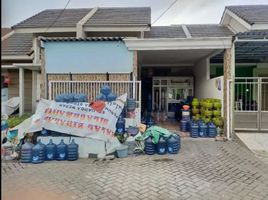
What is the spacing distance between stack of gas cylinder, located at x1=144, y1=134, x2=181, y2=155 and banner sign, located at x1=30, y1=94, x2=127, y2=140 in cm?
106

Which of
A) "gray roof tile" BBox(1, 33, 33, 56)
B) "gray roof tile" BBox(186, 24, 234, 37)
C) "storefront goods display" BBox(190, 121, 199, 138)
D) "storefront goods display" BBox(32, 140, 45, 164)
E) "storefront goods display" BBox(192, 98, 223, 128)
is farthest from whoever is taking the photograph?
"gray roof tile" BBox(1, 33, 33, 56)

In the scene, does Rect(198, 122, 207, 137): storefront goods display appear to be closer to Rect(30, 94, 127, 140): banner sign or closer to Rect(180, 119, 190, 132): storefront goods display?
Rect(180, 119, 190, 132): storefront goods display

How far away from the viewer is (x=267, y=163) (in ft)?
22.7

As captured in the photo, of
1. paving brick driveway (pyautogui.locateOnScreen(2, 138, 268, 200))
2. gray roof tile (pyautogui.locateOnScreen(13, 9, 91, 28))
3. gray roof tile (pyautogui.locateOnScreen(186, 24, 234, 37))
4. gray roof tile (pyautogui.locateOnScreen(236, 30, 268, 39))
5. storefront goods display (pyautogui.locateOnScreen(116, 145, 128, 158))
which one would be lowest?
paving brick driveway (pyautogui.locateOnScreen(2, 138, 268, 200))

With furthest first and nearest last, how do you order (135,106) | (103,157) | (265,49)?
(265,49)
(135,106)
(103,157)

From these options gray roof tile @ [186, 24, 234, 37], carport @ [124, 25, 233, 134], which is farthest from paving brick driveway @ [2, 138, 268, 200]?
gray roof tile @ [186, 24, 234, 37]

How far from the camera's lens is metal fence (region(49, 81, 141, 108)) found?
9.91 m

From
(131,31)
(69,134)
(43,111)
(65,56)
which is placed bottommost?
(69,134)

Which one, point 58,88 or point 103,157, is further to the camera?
point 58,88

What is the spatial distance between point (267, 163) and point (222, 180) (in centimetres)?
203

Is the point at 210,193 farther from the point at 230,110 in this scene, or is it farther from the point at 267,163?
the point at 230,110

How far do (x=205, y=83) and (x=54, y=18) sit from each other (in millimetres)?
8751

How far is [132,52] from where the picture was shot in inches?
404

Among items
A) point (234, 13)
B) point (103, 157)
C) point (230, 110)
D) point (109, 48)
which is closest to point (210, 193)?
point (103, 157)
